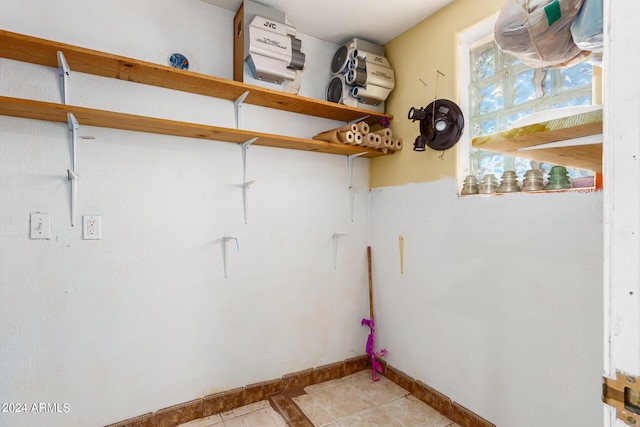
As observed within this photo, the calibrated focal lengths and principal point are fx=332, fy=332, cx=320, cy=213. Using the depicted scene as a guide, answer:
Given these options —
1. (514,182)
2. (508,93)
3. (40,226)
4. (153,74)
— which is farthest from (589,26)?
(40,226)

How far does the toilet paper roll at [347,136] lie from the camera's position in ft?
7.54

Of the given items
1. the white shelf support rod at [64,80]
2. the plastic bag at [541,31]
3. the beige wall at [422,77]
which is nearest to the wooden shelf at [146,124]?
the white shelf support rod at [64,80]

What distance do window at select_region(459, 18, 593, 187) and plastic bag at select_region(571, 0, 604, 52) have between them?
89 centimetres

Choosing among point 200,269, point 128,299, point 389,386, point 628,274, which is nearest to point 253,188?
point 200,269

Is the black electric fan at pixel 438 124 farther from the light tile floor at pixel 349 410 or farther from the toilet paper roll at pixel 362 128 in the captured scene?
the light tile floor at pixel 349 410

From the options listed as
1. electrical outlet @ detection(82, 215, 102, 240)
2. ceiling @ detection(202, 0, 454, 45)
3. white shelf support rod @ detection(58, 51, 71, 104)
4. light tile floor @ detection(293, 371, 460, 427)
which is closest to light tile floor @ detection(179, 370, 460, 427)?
light tile floor @ detection(293, 371, 460, 427)

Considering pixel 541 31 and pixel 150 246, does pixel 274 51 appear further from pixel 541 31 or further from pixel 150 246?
pixel 541 31

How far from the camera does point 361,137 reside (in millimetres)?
2357

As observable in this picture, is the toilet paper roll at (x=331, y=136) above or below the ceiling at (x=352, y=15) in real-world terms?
below

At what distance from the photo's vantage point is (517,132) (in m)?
0.77

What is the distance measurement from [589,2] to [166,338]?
235 centimetres

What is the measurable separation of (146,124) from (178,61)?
511 millimetres

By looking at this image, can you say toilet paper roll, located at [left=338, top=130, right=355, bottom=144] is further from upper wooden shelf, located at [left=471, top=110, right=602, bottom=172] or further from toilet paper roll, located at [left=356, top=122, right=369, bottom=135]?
upper wooden shelf, located at [left=471, top=110, right=602, bottom=172]

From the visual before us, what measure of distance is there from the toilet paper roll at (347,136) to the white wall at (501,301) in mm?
540
